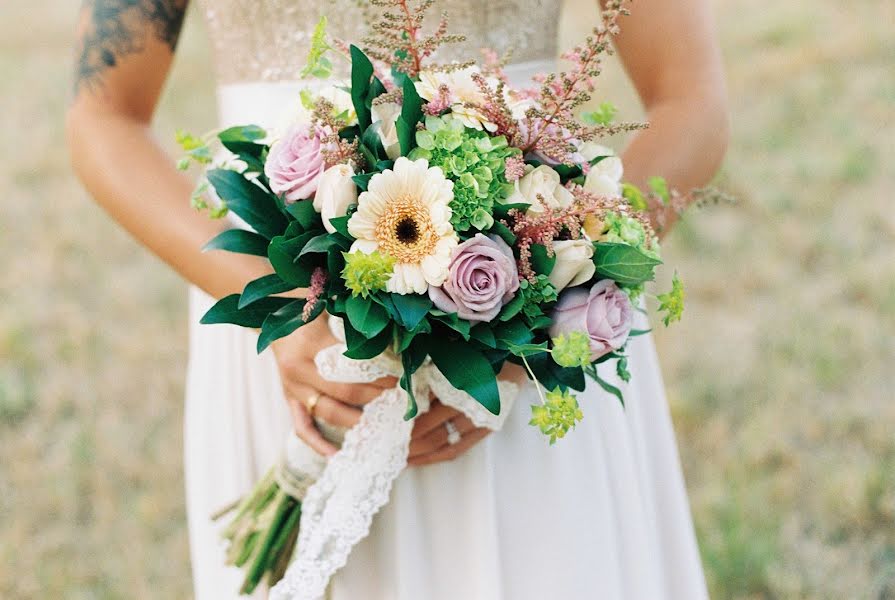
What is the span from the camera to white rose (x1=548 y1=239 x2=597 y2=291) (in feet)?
4.03

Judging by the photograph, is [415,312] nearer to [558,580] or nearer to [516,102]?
[516,102]

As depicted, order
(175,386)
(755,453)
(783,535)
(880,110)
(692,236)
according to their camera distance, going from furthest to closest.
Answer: (880,110)
(692,236)
(175,386)
(755,453)
(783,535)

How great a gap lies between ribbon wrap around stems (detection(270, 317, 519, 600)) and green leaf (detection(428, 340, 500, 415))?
162 mm

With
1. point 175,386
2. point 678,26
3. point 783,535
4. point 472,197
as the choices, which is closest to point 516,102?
point 472,197

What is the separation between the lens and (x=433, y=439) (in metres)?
1.51

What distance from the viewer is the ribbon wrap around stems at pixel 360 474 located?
146cm

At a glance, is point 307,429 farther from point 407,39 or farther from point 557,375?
point 407,39

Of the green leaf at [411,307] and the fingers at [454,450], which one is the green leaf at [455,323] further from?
the fingers at [454,450]

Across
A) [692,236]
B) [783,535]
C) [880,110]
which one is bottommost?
[783,535]

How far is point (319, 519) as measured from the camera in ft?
5.00

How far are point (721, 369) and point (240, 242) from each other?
3.08 m

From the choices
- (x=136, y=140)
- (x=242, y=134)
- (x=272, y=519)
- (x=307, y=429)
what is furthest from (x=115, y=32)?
(x=272, y=519)

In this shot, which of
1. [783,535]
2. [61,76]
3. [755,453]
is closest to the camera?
[783,535]

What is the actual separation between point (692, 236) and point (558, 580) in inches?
146
